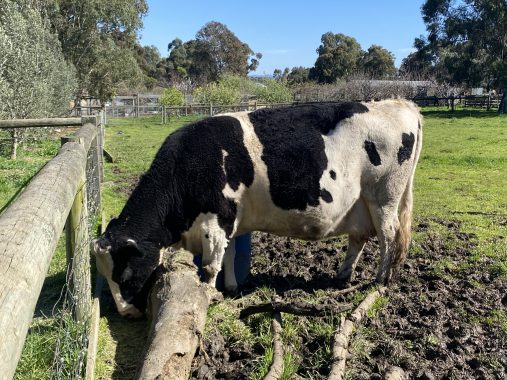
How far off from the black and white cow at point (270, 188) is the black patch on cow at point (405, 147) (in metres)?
0.02

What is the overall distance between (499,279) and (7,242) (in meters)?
5.40

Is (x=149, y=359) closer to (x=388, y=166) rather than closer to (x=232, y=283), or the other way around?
(x=232, y=283)

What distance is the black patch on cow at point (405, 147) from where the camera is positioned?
5476mm

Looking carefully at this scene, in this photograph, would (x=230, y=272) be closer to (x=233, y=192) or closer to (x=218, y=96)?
(x=233, y=192)

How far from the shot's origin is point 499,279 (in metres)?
5.49

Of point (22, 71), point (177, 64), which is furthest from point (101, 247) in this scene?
point (177, 64)

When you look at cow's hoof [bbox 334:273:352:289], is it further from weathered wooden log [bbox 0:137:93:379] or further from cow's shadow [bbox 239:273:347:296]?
weathered wooden log [bbox 0:137:93:379]

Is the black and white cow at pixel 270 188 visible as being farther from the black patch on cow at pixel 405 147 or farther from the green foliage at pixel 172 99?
the green foliage at pixel 172 99

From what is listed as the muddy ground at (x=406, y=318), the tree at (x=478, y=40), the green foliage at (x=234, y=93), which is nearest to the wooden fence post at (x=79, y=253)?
the muddy ground at (x=406, y=318)

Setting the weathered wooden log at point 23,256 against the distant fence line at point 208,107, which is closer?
the weathered wooden log at point 23,256

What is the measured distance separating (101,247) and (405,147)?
3.28m

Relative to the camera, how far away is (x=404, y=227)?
18.8ft

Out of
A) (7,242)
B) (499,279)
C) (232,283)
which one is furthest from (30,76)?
(7,242)

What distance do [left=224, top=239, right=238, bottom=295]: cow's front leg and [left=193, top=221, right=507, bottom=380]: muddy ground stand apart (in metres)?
0.14
